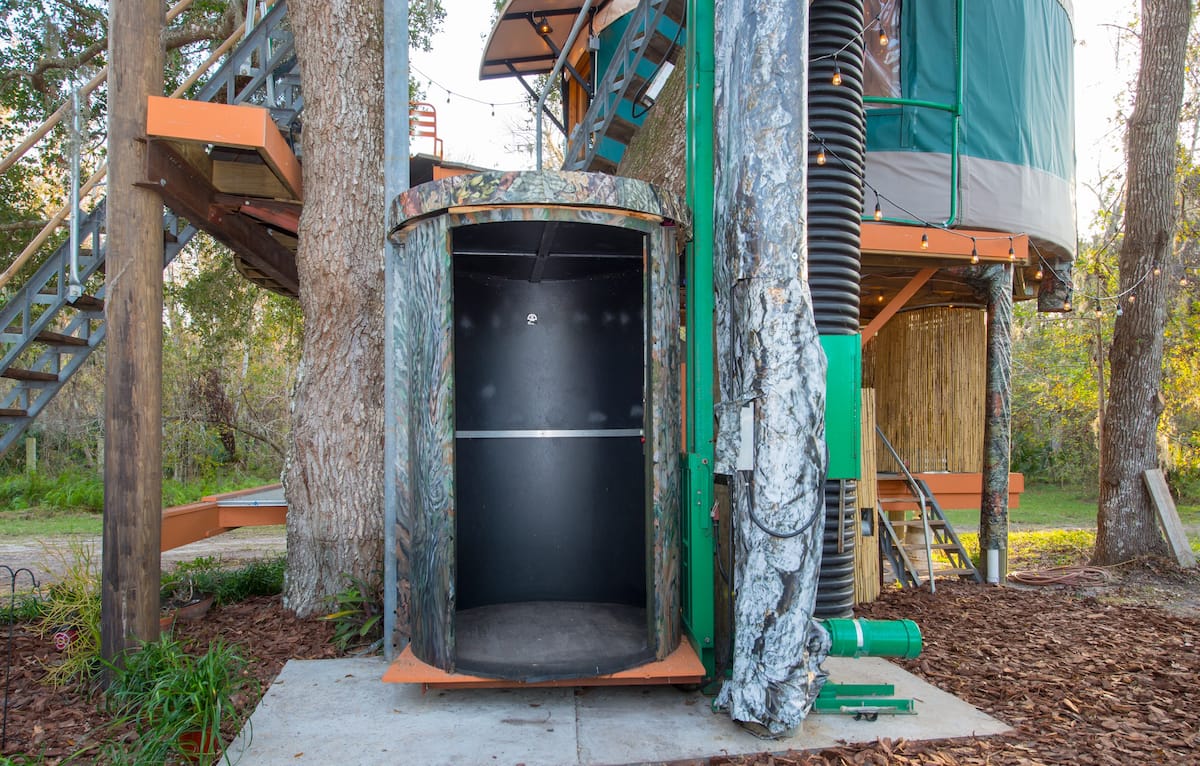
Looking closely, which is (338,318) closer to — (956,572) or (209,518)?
(209,518)

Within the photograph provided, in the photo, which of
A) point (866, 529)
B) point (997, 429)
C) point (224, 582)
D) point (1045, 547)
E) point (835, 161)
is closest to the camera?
point (835, 161)

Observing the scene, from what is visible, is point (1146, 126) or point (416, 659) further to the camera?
point (1146, 126)

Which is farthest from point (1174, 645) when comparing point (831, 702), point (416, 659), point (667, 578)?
point (416, 659)

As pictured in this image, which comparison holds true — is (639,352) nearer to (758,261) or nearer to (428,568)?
(758,261)

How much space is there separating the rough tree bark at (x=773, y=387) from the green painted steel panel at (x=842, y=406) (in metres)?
0.37

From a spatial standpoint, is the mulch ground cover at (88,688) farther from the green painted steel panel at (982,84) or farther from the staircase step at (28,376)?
the green painted steel panel at (982,84)

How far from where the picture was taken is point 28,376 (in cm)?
575

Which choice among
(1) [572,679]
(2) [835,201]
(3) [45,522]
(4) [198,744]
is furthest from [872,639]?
(3) [45,522]

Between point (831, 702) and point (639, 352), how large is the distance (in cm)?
228

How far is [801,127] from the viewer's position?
3359 millimetres

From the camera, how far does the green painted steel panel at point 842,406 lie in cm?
361

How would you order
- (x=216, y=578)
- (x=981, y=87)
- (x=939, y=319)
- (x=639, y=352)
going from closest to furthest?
1. (x=639, y=352)
2. (x=216, y=578)
3. (x=981, y=87)
4. (x=939, y=319)

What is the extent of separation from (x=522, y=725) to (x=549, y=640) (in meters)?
0.68

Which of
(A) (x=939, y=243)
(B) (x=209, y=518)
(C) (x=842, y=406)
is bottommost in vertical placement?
(B) (x=209, y=518)
